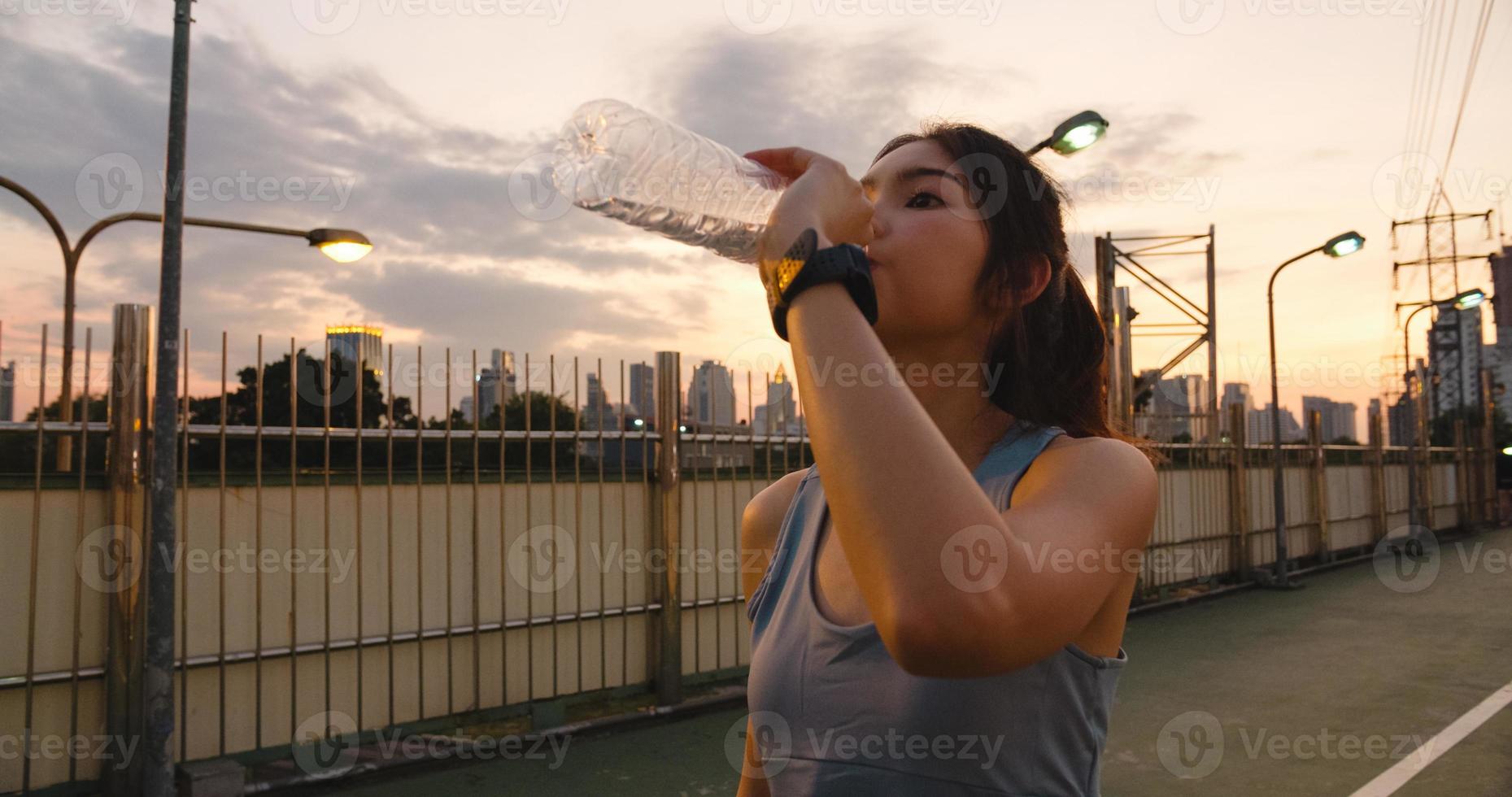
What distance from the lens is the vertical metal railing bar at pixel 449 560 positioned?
21.6ft

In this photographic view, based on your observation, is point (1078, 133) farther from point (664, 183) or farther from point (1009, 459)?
point (1009, 459)

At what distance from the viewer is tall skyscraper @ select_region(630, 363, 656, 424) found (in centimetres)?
780

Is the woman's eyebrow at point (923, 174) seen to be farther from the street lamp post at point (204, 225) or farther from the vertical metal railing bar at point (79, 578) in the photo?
the street lamp post at point (204, 225)

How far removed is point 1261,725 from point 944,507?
7.81 metres

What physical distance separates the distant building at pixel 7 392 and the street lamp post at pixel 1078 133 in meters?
7.10

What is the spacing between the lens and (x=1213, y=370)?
15852 millimetres

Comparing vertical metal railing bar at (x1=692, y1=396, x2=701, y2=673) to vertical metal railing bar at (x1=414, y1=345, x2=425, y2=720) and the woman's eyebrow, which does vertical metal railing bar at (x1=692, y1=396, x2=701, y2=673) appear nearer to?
vertical metal railing bar at (x1=414, y1=345, x2=425, y2=720)

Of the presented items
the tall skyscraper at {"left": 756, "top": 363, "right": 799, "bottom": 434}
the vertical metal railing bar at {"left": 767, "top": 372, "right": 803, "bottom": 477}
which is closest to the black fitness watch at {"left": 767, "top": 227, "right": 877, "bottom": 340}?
the tall skyscraper at {"left": 756, "top": 363, "right": 799, "bottom": 434}

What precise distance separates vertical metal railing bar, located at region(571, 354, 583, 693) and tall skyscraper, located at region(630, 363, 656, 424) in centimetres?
44

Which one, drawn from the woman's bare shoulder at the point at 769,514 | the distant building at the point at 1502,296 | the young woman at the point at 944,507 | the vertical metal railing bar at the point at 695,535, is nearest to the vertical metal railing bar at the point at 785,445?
the vertical metal railing bar at the point at 695,535

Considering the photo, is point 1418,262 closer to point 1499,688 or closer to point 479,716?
point 1499,688

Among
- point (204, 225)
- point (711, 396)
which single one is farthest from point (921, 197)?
point (204, 225)

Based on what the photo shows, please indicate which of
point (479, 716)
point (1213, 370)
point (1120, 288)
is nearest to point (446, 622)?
point (479, 716)

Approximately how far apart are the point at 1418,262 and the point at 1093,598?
39.6 m
